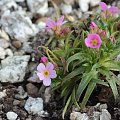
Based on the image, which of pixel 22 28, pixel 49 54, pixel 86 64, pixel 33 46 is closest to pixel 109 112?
pixel 86 64

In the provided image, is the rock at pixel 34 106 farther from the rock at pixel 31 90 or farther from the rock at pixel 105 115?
the rock at pixel 105 115

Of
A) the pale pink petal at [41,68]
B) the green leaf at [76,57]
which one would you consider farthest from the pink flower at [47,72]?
the green leaf at [76,57]

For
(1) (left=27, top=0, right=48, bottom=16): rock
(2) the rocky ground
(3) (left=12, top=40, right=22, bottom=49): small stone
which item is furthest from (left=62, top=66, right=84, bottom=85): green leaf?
(1) (left=27, top=0, right=48, bottom=16): rock

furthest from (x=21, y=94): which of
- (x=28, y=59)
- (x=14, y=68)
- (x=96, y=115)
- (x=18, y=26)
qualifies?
(x=18, y=26)

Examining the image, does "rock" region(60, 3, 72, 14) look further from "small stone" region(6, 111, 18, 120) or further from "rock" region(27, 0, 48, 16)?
"small stone" region(6, 111, 18, 120)

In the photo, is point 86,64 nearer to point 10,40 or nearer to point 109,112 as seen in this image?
point 109,112

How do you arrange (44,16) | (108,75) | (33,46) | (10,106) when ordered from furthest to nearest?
(44,16)
(33,46)
(10,106)
(108,75)

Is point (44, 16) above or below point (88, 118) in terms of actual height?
above

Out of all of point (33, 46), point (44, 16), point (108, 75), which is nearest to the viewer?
point (108, 75)
